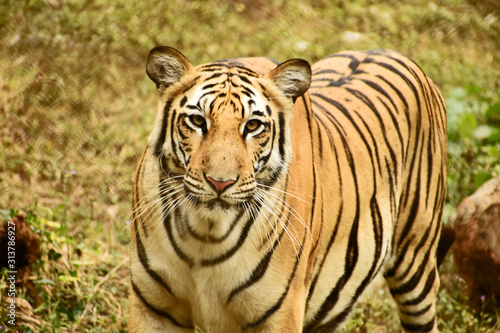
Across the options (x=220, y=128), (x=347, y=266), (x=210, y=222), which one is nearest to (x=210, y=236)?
(x=210, y=222)

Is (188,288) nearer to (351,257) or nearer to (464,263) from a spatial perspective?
(351,257)

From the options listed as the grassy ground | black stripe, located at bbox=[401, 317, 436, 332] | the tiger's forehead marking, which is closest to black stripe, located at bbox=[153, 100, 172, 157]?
the tiger's forehead marking

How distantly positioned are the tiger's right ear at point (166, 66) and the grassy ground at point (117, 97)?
2.95ft

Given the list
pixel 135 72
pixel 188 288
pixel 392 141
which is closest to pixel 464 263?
pixel 392 141

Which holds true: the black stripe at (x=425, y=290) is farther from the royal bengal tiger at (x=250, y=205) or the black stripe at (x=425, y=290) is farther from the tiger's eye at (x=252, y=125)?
the tiger's eye at (x=252, y=125)

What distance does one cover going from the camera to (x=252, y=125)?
8.09ft

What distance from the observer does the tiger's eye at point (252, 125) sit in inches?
96.6

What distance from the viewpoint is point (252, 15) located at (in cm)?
771

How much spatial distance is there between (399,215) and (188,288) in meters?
1.47

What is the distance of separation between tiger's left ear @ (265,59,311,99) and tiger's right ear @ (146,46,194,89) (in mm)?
327

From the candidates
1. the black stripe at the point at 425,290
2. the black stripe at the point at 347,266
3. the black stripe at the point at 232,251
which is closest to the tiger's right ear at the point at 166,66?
the black stripe at the point at 232,251

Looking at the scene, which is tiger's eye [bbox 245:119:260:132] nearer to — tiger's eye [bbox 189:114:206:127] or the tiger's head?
the tiger's head

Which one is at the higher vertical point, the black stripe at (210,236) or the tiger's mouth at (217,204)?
the tiger's mouth at (217,204)

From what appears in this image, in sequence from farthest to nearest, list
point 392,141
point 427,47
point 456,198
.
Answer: point 427,47, point 456,198, point 392,141
